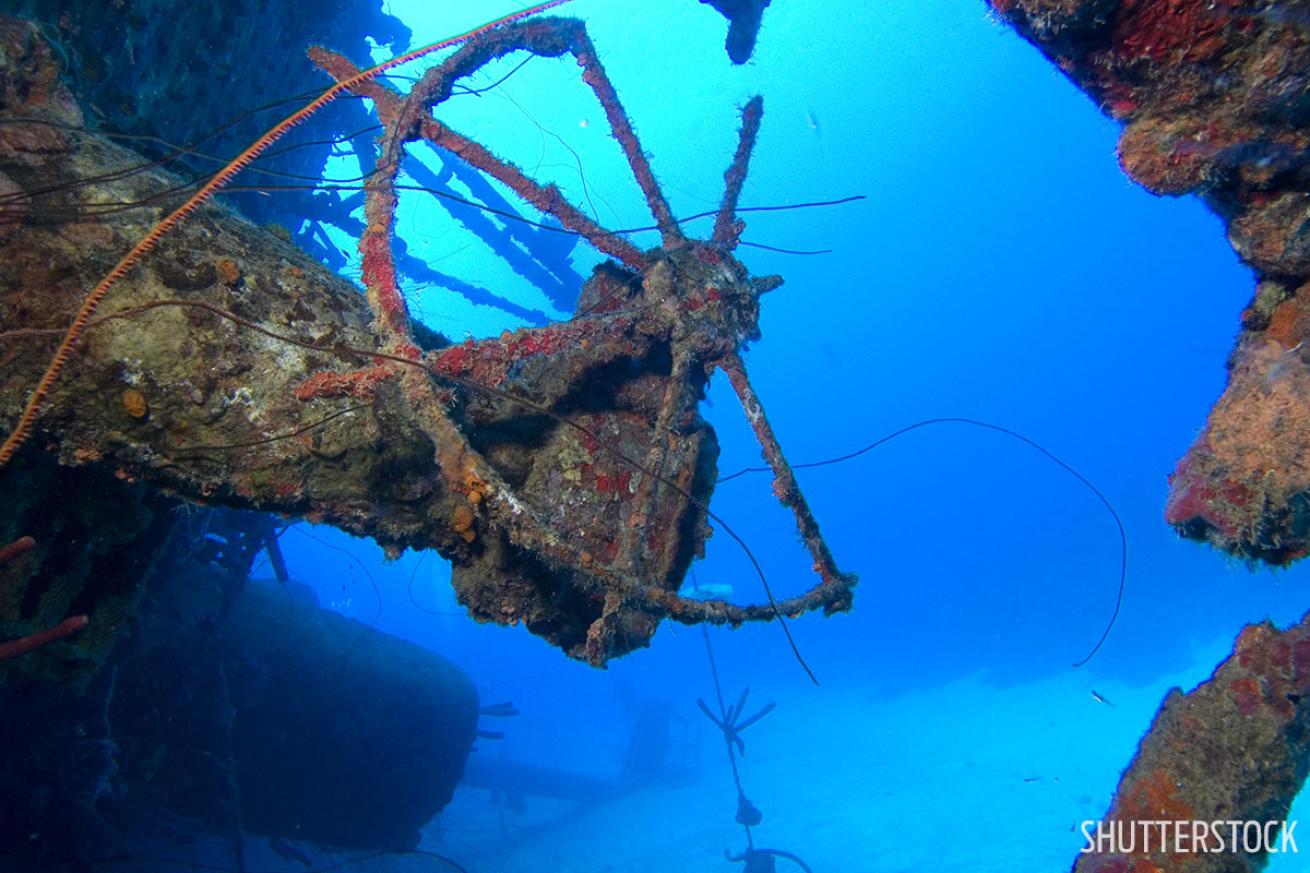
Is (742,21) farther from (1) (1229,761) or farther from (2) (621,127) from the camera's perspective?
(1) (1229,761)

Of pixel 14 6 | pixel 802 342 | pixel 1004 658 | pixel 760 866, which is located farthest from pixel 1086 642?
pixel 802 342

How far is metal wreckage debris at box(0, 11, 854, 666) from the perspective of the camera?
2.35 m

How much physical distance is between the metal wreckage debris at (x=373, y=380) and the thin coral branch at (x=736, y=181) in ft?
1.76

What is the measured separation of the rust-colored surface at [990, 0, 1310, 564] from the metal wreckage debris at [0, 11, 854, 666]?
1987mm

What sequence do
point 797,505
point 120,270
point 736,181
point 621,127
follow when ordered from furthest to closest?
point 736,181, point 621,127, point 797,505, point 120,270

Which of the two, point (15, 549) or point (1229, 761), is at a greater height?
point (1229, 761)

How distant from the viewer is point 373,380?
2.66 metres

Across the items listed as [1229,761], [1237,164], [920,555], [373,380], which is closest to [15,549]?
[373,380]

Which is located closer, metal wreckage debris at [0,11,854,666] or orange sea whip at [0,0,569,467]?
orange sea whip at [0,0,569,467]

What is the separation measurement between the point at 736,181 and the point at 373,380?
337 cm

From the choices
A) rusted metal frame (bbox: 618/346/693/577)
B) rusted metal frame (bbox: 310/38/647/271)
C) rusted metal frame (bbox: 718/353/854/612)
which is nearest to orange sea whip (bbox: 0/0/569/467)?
rusted metal frame (bbox: 310/38/647/271)

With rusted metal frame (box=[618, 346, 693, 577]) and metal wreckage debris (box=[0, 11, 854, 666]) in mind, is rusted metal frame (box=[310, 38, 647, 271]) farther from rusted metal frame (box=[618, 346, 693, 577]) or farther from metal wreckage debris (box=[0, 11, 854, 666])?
rusted metal frame (box=[618, 346, 693, 577])

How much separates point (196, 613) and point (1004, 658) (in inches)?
1915

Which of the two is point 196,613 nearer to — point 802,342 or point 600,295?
point 600,295
